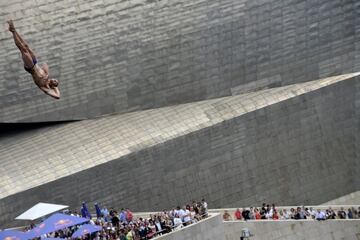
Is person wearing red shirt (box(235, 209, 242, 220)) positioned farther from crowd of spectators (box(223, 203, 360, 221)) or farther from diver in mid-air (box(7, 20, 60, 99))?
diver in mid-air (box(7, 20, 60, 99))

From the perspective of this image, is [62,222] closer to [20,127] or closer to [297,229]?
[297,229]

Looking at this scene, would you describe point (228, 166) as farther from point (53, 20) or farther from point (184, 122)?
point (53, 20)

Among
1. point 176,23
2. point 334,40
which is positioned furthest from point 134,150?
point 334,40

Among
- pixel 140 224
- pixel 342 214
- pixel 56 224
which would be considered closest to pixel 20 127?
pixel 140 224

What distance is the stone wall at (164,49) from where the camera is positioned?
42.8 meters

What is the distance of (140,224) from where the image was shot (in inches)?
1414

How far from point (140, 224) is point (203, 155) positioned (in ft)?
26.8

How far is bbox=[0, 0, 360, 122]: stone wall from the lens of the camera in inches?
1683

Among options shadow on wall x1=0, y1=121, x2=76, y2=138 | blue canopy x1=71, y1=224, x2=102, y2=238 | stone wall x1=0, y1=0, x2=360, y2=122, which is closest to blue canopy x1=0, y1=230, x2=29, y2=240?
blue canopy x1=71, y1=224, x2=102, y2=238

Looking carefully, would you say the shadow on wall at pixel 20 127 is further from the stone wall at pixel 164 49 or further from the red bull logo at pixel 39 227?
the red bull logo at pixel 39 227

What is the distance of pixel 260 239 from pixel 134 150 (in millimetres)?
6737

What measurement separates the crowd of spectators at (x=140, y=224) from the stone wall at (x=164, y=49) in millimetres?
7257

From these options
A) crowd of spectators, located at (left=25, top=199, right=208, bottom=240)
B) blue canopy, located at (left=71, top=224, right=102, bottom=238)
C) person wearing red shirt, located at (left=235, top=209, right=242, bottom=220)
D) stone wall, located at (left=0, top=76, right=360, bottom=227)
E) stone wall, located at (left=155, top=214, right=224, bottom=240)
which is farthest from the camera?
stone wall, located at (left=0, top=76, right=360, bottom=227)

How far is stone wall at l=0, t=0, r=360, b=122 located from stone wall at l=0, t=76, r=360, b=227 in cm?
62
